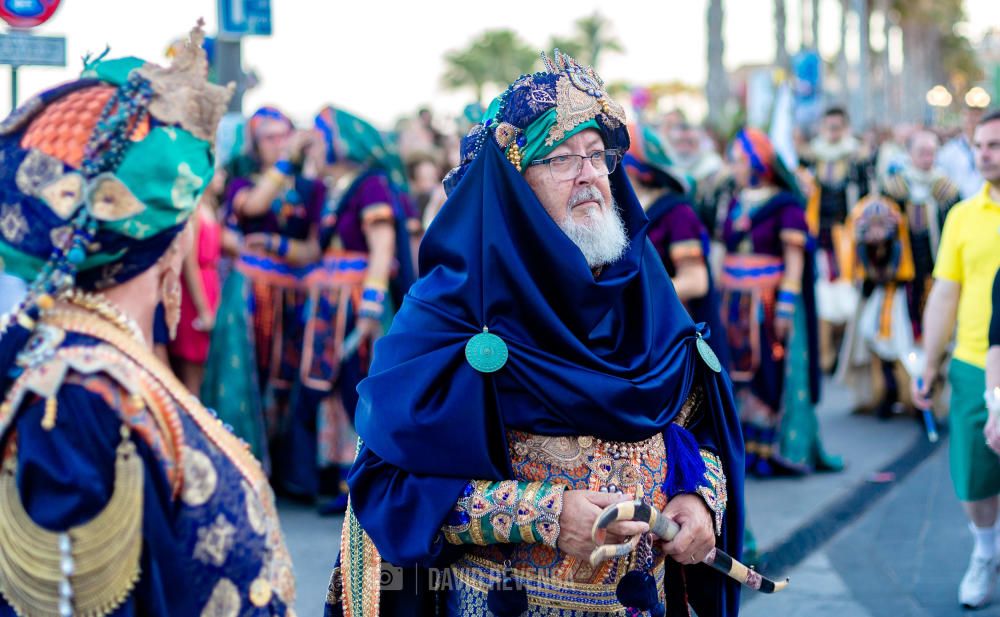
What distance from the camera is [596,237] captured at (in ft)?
8.95

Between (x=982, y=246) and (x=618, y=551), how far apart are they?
2962mm

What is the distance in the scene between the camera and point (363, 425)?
2666 mm

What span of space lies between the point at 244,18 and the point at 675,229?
3.20m

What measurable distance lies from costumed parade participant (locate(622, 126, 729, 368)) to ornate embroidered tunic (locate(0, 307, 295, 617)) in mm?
3830

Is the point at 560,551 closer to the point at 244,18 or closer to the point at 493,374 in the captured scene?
the point at 493,374

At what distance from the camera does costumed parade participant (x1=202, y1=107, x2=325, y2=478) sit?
6508 mm

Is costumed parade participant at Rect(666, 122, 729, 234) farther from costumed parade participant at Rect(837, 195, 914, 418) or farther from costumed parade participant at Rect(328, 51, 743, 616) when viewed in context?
costumed parade participant at Rect(328, 51, 743, 616)

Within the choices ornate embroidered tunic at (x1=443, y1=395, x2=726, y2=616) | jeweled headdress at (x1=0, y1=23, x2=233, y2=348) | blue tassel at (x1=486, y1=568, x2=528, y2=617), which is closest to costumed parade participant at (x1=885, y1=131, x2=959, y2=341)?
ornate embroidered tunic at (x1=443, y1=395, x2=726, y2=616)

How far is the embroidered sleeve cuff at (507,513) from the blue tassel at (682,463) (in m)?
0.33

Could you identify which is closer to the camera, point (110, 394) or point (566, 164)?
point (110, 394)

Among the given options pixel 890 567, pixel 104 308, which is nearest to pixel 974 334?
pixel 890 567

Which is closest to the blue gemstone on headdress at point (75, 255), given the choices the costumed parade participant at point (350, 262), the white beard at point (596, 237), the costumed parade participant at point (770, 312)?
the white beard at point (596, 237)

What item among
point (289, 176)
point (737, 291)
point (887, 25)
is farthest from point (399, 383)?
point (887, 25)

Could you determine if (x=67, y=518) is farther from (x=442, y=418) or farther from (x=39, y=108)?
(x=442, y=418)
